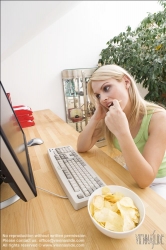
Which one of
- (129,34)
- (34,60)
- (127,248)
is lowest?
(127,248)

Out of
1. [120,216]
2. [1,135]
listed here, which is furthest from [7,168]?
[120,216]

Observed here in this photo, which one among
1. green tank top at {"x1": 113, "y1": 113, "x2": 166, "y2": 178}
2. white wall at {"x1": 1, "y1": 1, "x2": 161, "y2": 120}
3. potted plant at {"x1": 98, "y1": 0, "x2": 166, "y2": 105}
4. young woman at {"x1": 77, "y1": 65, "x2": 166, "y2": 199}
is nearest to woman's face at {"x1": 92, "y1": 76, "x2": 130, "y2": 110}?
young woman at {"x1": 77, "y1": 65, "x2": 166, "y2": 199}

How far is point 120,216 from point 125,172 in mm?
280

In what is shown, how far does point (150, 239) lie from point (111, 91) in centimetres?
59

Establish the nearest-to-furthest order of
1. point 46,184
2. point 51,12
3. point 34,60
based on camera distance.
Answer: point 51,12 < point 46,184 < point 34,60

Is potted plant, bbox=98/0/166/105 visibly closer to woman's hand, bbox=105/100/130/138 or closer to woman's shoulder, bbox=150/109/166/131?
woman's shoulder, bbox=150/109/166/131

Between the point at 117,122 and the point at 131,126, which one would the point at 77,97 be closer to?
the point at 131,126

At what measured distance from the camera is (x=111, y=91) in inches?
30.3

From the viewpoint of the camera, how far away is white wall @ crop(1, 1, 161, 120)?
1783mm

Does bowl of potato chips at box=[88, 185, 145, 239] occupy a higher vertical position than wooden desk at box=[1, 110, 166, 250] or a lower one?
higher

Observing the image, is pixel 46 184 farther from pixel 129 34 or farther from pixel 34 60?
pixel 129 34

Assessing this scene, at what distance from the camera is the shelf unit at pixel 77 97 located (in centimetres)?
198

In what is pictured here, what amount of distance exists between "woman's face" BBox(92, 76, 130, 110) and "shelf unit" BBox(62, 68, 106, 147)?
1179 mm

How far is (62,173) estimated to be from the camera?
0.62 m
